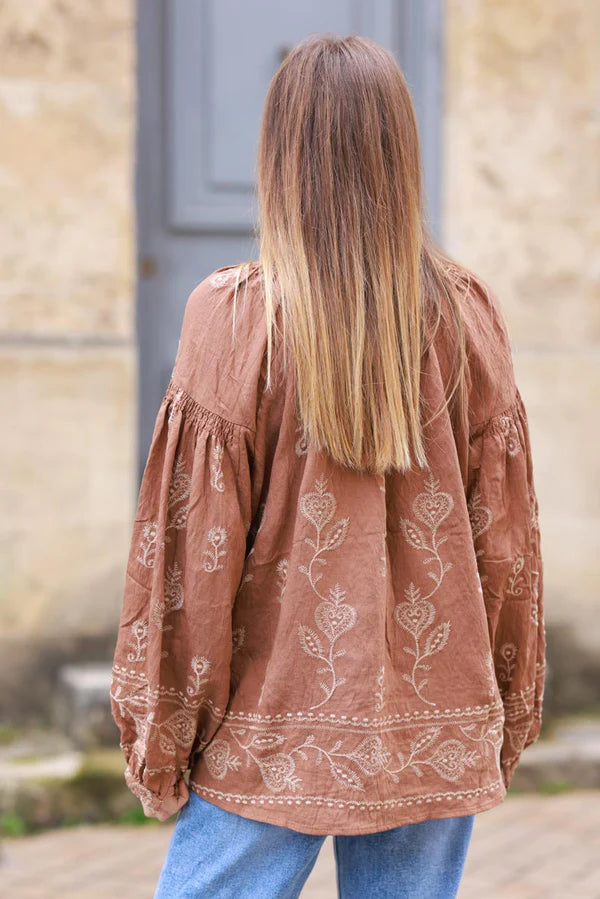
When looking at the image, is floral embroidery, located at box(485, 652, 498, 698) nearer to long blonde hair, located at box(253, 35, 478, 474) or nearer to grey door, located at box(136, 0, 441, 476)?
long blonde hair, located at box(253, 35, 478, 474)

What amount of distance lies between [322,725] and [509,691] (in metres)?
0.40

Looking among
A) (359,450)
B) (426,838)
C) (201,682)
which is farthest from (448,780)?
(359,450)

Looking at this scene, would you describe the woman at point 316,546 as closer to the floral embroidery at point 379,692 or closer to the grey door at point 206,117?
the floral embroidery at point 379,692

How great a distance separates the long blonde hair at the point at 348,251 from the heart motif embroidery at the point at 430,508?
0.19ft

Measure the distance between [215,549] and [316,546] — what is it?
0.14 meters

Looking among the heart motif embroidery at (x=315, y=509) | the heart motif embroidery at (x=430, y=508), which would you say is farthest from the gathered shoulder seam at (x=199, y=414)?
the heart motif embroidery at (x=430, y=508)

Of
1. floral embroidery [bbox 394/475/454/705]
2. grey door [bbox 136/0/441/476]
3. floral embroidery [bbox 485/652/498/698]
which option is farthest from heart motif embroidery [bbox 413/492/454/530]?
grey door [bbox 136/0/441/476]

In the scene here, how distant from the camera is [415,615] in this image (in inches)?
66.4

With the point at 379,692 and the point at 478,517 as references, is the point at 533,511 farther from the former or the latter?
the point at 379,692

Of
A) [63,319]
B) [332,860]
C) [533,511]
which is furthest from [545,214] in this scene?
[533,511]

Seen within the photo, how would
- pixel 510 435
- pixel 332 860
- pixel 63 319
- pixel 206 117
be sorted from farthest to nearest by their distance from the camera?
pixel 206 117 → pixel 63 319 → pixel 332 860 → pixel 510 435

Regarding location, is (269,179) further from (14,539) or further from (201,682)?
(14,539)

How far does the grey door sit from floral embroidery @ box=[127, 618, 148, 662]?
2649 millimetres

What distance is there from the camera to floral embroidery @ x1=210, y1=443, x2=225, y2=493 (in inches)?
64.9
